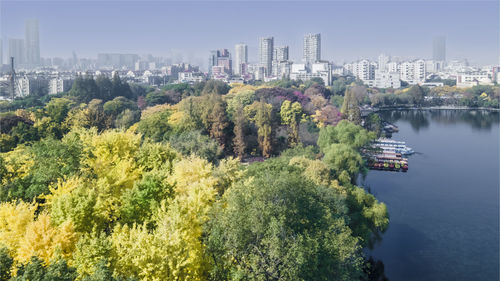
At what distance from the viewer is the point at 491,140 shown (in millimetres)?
22438

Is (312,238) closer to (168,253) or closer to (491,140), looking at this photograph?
(168,253)

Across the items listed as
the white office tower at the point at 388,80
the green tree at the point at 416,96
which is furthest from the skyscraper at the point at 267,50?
the green tree at the point at 416,96

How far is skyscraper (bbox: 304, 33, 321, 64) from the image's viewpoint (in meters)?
80.4

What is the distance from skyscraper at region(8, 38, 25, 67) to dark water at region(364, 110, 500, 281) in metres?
74.4

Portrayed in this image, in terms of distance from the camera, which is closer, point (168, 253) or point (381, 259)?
point (168, 253)

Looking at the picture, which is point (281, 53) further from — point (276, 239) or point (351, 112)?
point (276, 239)

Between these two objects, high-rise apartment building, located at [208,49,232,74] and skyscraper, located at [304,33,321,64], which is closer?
high-rise apartment building, located at [208,49,232,74]

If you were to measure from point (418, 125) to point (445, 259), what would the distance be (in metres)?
20.8

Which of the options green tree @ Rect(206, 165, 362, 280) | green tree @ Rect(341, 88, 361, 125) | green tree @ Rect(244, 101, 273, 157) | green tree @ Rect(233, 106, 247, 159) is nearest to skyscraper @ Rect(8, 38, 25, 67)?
green tree @ Rect(341, 88, 361, 125)

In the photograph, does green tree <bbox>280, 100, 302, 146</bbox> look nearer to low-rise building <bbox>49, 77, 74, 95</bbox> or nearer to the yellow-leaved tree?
the yellow-leaved tree

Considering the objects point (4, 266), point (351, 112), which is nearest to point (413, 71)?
point (351, 112)

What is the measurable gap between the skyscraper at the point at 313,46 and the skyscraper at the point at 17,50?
52340mm

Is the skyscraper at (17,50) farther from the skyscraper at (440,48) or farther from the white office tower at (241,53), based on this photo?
the skyscraper at (440,48)

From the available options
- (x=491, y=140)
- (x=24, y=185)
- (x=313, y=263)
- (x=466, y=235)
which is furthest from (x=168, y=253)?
(x=491, y=140)
